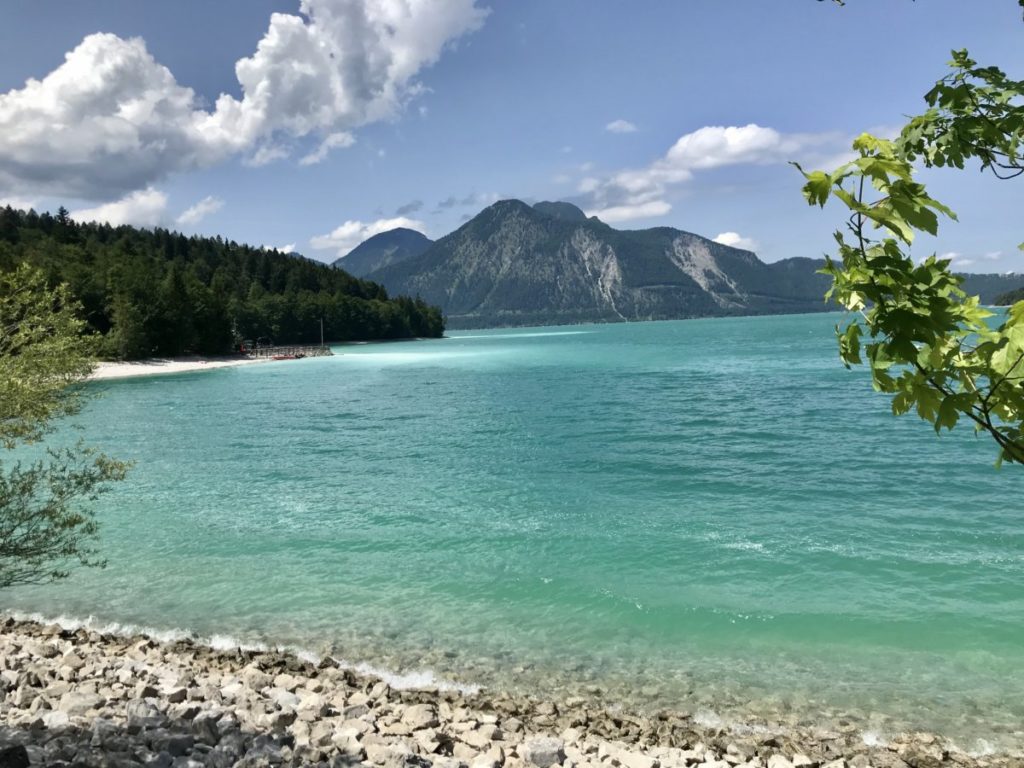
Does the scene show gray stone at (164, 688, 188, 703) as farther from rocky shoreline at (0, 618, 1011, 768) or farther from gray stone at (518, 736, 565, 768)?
gray stone at (518, 736, 565, 768)

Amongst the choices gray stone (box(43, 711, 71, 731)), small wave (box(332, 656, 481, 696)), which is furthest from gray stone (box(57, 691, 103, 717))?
small wave (box(332, 656, 481, 696))

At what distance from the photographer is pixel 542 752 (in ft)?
25.6

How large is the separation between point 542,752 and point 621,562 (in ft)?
30.1

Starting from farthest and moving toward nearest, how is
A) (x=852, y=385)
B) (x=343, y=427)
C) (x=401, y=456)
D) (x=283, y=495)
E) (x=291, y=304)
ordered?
(x=291, y=304) < (x=852, y=385) < (x=343, y=427) < (x=401, y=456) < (x=283, y=495)

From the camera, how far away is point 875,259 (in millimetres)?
2350

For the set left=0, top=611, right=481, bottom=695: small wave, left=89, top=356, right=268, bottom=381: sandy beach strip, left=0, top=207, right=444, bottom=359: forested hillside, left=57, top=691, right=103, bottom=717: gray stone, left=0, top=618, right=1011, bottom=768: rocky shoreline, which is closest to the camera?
left=0, top=618, right=1011, bottom=768: rocky shoreline

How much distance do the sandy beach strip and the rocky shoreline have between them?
8792cm

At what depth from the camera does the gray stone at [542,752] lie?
773 cm

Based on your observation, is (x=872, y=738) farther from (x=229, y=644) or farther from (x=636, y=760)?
(x=229, y=644)

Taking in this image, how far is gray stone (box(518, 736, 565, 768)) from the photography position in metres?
7.73

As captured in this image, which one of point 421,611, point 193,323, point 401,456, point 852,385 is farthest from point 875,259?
point 193,323

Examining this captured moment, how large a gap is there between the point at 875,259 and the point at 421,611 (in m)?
13.2

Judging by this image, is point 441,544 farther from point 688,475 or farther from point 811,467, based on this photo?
point 811,467

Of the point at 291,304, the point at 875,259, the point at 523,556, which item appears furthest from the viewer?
the point at 291,304
